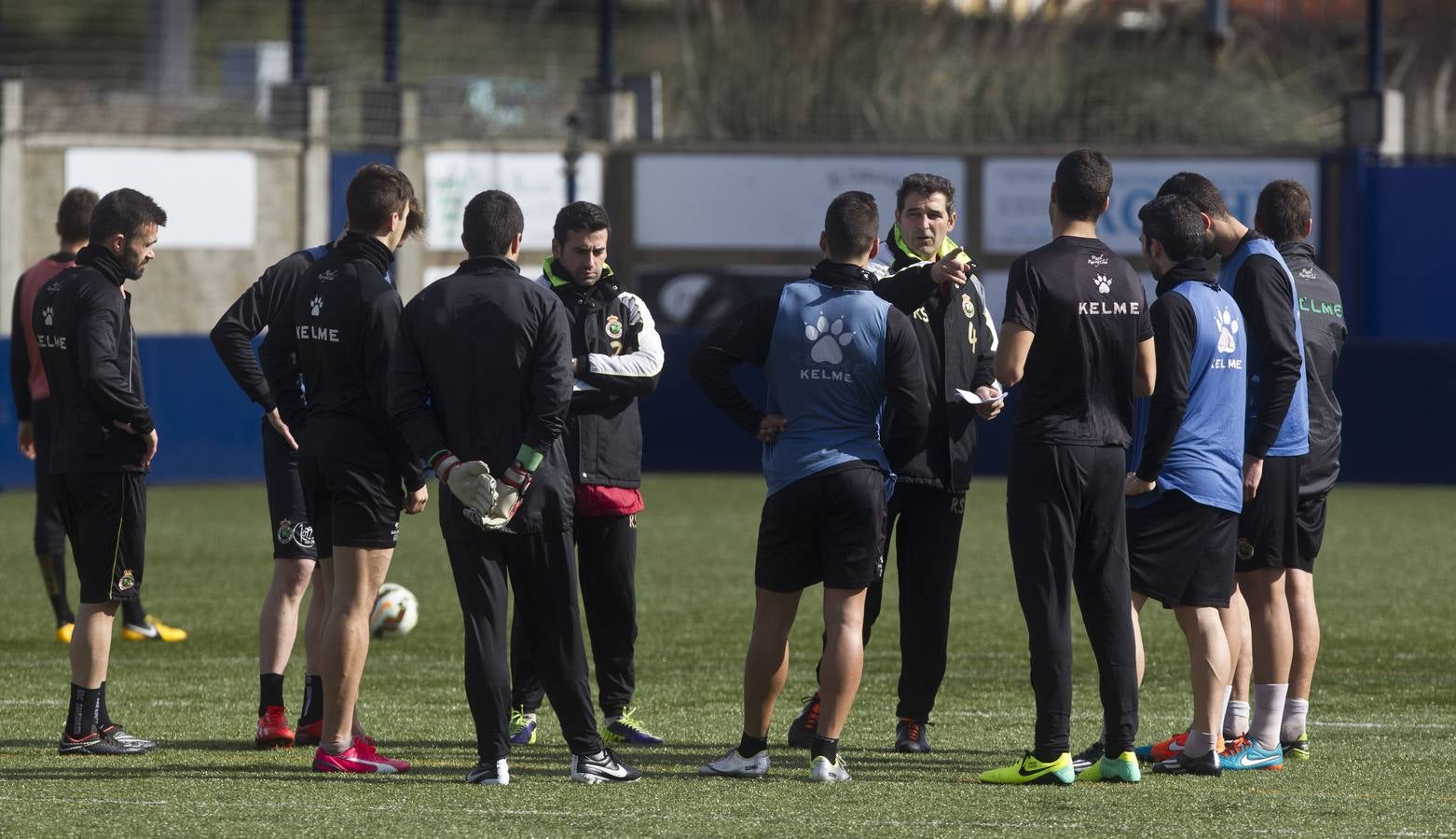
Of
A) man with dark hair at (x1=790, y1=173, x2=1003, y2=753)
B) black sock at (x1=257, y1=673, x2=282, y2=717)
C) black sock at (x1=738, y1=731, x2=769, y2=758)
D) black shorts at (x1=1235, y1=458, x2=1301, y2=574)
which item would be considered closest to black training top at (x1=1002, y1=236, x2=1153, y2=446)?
man with dark hair at (x1=790, y1=173, x2=1003, y2=753)

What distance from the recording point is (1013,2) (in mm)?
28453

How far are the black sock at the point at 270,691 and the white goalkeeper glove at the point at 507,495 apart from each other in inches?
60.6

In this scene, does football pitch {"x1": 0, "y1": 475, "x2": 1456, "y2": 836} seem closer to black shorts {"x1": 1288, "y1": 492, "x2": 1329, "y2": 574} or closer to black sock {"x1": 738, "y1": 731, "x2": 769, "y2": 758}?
black sock {"x1": 738, "y1": 731, "x2": 769, "y2": 758}

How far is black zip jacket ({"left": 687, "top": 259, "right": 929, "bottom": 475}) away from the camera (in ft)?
21.4

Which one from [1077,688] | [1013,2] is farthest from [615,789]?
[1013,2]

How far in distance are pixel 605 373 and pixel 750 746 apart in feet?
4.70

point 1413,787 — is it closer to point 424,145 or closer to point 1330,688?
point 1330,688

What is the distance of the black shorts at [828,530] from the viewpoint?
6504mm

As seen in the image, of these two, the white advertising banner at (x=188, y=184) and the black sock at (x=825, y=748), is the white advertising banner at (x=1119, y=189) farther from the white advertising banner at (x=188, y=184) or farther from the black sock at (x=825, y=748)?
the black sock at (x=825, y=748)

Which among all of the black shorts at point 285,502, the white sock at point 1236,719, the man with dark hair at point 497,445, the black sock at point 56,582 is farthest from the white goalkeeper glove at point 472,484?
the black sock at point 56,582

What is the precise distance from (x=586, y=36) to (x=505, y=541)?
32.2 metres

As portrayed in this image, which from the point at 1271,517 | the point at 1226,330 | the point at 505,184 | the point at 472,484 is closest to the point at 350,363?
the point at 472,484

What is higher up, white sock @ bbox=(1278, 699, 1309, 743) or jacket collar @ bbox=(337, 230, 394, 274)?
jacket collar @ bbox=(337, 230, 394, 274)

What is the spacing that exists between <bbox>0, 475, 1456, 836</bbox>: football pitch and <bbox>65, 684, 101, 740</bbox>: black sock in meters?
0.11
